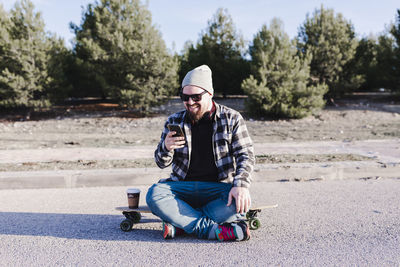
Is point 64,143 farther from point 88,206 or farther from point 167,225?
point 167,225

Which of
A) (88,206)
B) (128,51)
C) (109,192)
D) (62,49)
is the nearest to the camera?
(88,206)

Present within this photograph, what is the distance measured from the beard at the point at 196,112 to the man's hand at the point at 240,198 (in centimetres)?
76

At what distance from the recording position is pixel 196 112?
10.9 ft

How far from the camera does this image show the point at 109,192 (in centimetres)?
504

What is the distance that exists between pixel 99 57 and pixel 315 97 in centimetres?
1135

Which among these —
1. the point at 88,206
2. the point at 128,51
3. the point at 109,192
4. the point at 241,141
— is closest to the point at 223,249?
the point at 241,141

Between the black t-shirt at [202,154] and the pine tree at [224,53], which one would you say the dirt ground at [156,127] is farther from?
the black t-shirt at [202,154]

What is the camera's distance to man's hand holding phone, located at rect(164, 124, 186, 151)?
3.23m

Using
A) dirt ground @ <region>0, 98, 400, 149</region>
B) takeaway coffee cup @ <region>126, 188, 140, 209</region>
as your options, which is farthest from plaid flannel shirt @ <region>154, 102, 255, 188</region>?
dirt ground @ <region>0, 98, 400, 149</region>

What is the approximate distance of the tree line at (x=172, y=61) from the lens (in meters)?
15.8

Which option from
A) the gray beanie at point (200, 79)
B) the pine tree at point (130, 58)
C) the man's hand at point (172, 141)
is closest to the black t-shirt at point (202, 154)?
the man's hand at point (172, 141)

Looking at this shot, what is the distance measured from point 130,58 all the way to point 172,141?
49.5 ft

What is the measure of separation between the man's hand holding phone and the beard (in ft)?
0.78

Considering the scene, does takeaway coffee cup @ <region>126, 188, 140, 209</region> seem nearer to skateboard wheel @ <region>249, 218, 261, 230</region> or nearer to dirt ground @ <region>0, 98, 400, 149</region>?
skateboard wheel @ <region>249, 218, 261, 230</region>
